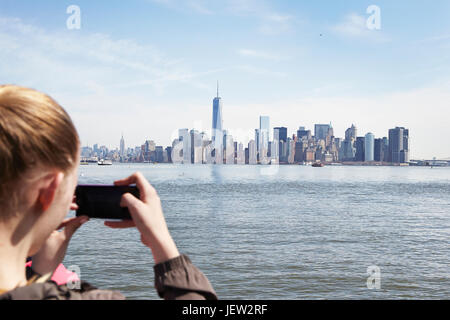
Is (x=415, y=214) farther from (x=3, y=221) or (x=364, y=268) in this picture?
(x=3, y=221)

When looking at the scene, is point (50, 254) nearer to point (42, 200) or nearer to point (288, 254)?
point (42, 200)

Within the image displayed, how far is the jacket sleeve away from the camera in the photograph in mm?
1055

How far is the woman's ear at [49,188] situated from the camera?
954 millimetres

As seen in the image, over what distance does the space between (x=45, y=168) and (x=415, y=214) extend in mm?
42076

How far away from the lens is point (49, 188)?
96 cm

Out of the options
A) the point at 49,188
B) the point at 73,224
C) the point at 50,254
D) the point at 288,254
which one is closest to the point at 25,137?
the point at 49,188

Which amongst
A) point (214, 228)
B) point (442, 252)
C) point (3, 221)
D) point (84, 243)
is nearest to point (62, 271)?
point (3, 221)

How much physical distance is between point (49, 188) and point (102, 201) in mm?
224

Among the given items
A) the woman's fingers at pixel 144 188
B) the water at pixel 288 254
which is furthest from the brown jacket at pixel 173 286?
the water at pixel 288 254

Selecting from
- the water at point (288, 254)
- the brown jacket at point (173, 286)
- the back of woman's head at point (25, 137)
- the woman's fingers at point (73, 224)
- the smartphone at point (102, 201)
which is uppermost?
the back of woman's head at point (25, 137)

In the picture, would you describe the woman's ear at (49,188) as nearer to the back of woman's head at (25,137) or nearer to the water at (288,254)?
the back of woman's head at (25,137)

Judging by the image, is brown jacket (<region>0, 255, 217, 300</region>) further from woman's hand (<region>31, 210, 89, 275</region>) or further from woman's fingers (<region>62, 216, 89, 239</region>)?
woman's hand (<region>31, 210, 89, 275</region>)

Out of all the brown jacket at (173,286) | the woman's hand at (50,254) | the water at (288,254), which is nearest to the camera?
the brown jacket at (173,286)

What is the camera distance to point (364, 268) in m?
18.6
